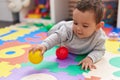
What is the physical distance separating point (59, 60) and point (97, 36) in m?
0.19

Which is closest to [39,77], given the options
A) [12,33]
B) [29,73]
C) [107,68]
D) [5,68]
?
[29,73]

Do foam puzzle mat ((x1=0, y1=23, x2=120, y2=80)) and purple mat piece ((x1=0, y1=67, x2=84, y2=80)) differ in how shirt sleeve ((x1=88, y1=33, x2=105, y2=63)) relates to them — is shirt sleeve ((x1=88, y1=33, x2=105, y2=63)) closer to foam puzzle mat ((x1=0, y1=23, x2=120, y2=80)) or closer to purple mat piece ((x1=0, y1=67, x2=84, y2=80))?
foam puzzle mat ((x1=0, y1=23, x2=120, y2=80))

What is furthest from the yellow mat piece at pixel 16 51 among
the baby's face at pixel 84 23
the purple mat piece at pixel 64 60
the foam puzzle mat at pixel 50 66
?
the baby's face at pixel 84 23

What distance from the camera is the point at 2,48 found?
38.6 inches

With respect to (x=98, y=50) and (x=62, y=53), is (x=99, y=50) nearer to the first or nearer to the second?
(x=98, y=50)

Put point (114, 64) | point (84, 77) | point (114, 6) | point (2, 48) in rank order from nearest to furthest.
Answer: point (84, 77) → point (114, 64) → point (2, 48) → point (114, 6)

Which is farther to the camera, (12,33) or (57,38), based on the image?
(12,33)

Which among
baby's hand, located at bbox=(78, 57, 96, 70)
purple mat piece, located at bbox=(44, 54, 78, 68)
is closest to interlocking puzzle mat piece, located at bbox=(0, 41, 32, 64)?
purple mat piece, located at bbox=(44, 54, 78, 68)

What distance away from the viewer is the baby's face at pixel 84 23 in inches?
29.1

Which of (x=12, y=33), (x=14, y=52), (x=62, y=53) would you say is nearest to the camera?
(x=62, y=53)

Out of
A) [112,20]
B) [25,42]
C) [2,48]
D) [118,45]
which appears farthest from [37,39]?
[112,20]

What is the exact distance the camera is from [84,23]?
2.45ft

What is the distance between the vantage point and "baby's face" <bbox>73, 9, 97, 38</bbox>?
2.43ft

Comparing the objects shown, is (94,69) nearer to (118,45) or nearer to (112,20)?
(118,45)
